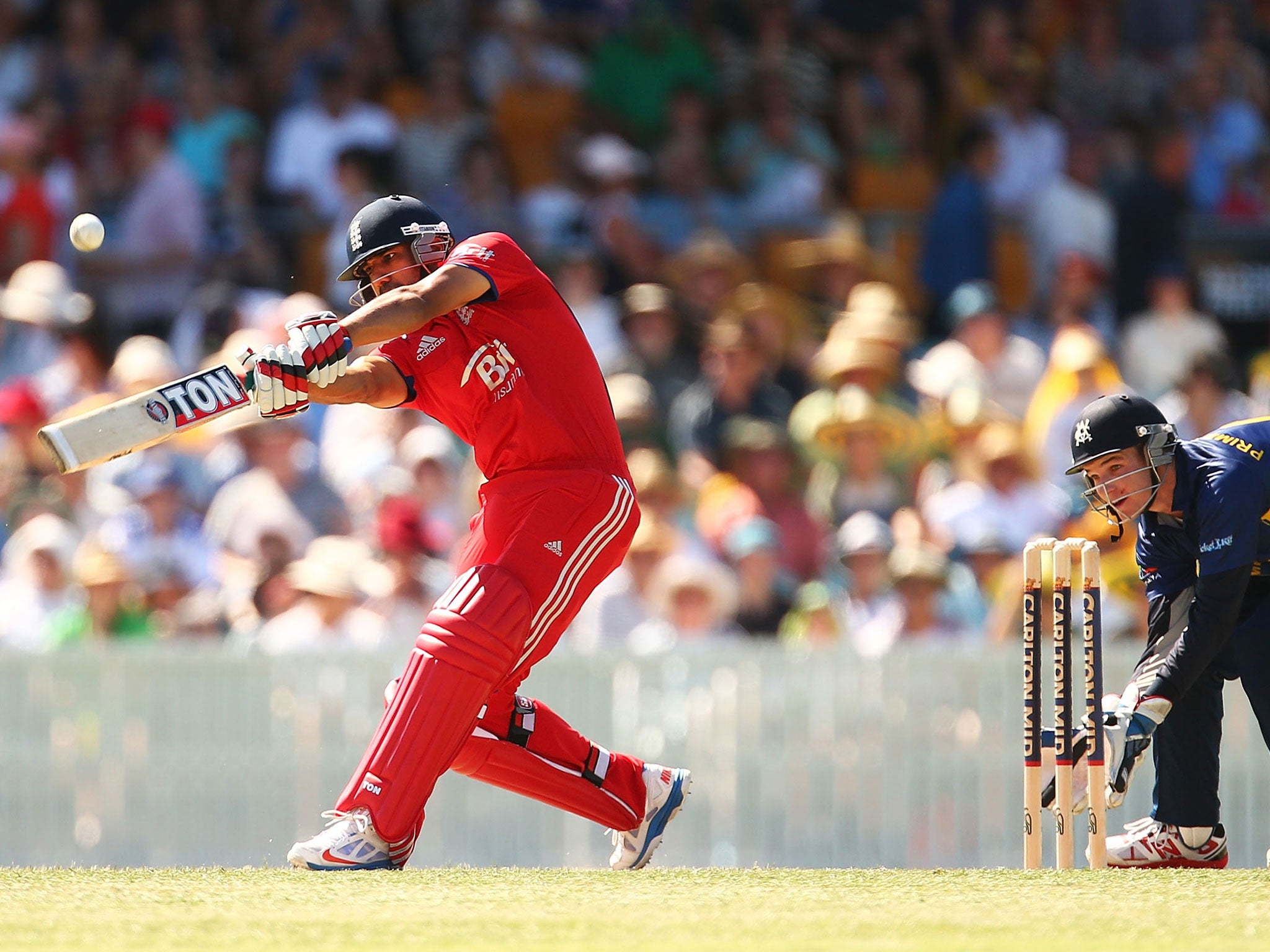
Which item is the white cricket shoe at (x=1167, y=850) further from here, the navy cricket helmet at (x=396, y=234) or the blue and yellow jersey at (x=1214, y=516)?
the navy cricket helmet at (x=396, y=234)

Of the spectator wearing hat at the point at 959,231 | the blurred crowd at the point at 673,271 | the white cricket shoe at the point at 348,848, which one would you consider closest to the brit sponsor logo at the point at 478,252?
the white cricket shoe at the point at 348,848

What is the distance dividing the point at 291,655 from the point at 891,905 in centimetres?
466

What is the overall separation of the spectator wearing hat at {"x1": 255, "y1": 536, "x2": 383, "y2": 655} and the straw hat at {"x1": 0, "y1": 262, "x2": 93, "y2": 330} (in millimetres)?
2974

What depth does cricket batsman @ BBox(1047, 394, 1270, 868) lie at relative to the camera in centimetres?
600

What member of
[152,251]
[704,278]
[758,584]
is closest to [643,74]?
[704,278]

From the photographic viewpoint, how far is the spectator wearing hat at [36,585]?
1009cm

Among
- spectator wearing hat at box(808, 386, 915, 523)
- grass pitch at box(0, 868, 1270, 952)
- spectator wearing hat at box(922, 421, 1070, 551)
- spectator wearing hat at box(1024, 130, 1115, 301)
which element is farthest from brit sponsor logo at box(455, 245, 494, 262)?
spectator wearing hat at box(1024, 130, 1115, 301)

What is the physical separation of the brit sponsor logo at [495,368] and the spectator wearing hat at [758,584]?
396cm

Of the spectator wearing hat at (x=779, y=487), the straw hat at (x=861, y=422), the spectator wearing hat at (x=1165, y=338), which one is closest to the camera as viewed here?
the spectator wearing hat at (x=779, y=487)

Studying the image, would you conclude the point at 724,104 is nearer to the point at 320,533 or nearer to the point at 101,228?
the point at 320,533

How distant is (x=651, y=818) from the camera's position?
6.46 metres

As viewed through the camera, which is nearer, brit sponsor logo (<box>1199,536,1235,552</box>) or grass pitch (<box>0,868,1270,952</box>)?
grass pitch (<box>0,868,1270,952</box>)

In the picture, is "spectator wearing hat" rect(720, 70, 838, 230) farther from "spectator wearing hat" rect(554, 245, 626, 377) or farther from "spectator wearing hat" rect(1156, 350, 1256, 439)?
"spectator wearing hat" rect(1156, 350, 1256, 439)

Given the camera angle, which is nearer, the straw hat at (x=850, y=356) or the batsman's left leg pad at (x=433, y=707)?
the batsman's left leg pad at (x=433, y=707)
